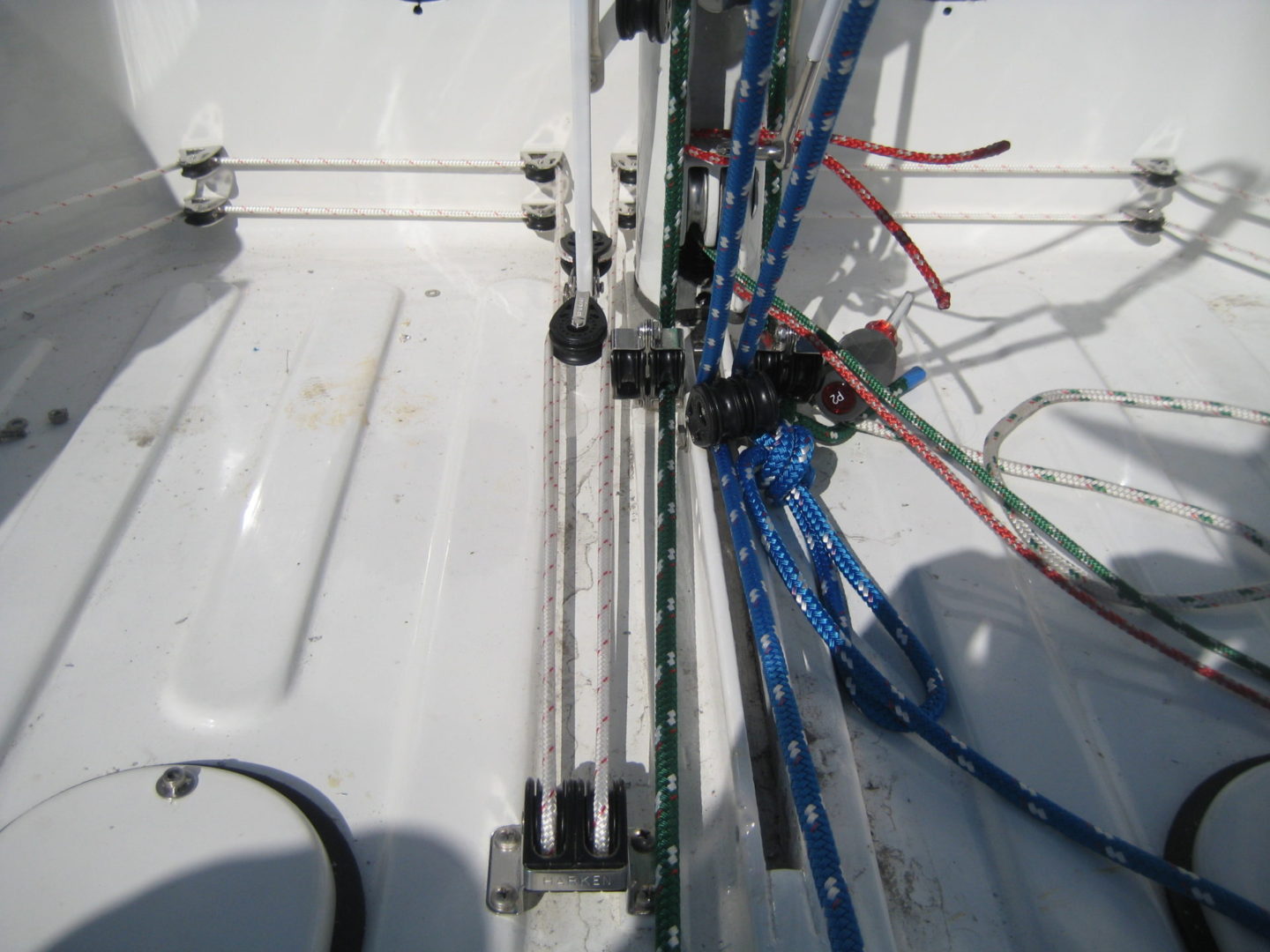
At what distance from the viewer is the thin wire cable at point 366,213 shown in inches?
62.1

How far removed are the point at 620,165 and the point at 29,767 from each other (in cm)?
138

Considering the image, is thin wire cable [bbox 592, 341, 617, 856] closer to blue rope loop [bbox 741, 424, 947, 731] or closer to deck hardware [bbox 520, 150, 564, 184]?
blue rope loop [bbox 741, 424, 947, 731]

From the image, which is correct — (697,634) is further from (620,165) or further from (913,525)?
(620,165)

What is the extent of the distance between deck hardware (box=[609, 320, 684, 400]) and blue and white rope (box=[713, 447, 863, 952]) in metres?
0.23

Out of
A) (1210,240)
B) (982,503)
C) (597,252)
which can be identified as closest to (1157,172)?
(1210,240)

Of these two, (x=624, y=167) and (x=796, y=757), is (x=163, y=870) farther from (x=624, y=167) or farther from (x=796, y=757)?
(x=624, y=167)

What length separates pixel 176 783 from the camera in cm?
76

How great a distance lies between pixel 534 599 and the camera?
0.98 m

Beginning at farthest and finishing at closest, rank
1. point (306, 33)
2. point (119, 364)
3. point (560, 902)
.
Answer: point (306, 33) < point (119, 364) < point (560, 902)

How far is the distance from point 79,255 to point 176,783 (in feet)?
3.98

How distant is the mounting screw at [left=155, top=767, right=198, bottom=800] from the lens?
0.75 m

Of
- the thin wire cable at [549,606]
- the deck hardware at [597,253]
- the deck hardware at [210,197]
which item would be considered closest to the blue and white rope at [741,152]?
the thin wire cable at [549,606]

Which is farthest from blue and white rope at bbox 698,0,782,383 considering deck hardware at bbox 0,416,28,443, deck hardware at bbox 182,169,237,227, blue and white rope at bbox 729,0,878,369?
deck hardware at bbox 182,169,237,227

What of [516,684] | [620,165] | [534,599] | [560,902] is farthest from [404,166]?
[560,902]
